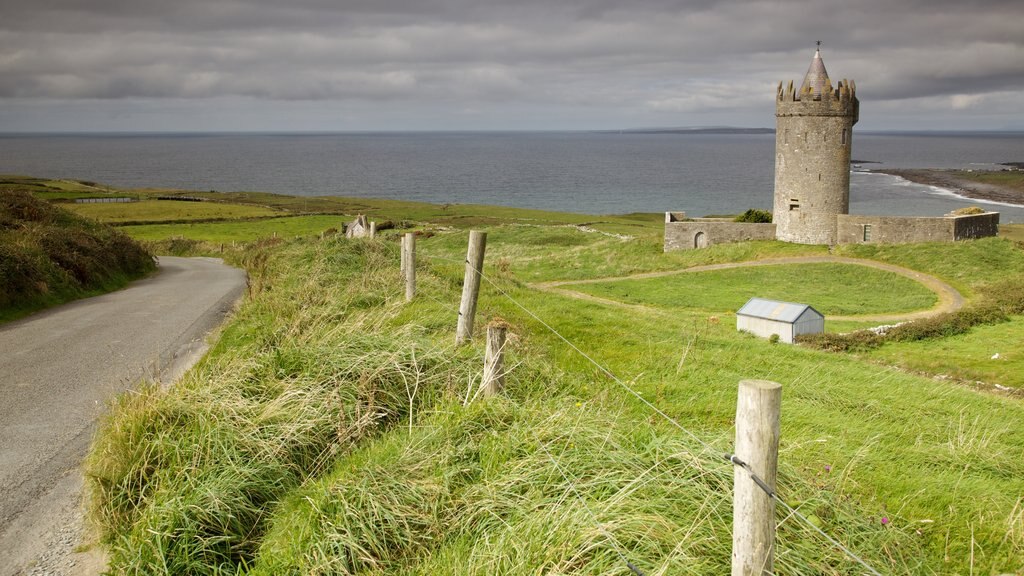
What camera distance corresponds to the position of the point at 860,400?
31.3 ft

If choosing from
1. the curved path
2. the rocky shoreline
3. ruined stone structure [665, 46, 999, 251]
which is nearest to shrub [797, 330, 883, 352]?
the curved path

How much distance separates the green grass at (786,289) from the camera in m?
29.3

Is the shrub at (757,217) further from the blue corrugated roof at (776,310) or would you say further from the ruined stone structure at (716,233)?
the blue corrugated roof at (776,310)

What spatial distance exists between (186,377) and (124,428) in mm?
2069

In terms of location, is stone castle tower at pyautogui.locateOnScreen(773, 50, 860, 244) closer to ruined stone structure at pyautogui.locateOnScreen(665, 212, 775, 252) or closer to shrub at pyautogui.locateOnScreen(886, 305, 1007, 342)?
ruined stone structure at pyautogui.locateOnScreen(665, 212, 775, 252)

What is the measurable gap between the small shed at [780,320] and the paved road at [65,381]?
584 inches

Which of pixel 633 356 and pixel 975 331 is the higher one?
pixel 633 356

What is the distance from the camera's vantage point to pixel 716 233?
143 feet

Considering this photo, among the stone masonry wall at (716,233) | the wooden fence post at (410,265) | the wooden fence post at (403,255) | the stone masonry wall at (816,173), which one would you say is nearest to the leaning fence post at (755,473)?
the wooden fence post at (410,265)

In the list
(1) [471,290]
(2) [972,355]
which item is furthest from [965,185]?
(1) [471,290]

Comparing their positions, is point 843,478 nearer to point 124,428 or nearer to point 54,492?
point 124,428

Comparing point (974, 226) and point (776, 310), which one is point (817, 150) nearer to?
point (974, 226)

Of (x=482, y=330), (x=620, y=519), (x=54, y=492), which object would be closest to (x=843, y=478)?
(x=620, y=519)

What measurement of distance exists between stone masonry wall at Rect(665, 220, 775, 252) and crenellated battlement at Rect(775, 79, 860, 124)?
262 inches
